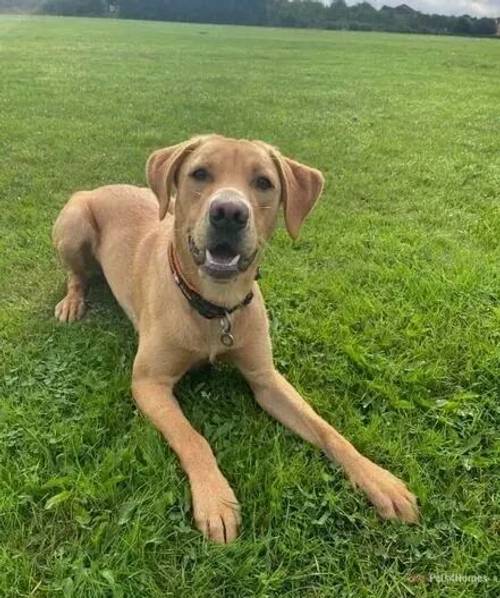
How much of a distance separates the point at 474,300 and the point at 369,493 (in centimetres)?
212

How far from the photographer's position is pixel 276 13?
64.1 m

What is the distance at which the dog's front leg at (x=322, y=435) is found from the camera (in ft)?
8.77

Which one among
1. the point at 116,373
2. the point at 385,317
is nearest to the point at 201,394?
the point at 116,373

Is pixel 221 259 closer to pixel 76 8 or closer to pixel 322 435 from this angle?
pixel 322 435

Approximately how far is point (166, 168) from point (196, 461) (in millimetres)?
1524

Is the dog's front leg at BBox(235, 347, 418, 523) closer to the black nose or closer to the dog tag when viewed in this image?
the dog tag

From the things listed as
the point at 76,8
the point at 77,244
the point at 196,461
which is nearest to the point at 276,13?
the point at 76,8

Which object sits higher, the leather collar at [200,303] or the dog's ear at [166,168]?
the dog's ear at [166,168]

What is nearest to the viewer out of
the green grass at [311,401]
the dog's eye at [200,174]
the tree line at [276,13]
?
the green grass at [311,401]

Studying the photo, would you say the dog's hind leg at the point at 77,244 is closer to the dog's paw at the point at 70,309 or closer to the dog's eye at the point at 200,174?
the dog's paw at the point at 70,309

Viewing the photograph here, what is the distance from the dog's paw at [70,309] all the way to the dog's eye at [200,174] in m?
1.50

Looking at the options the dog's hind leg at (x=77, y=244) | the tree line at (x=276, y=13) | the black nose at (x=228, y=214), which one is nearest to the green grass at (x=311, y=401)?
the dog's hind leg at (x=77, y=244)

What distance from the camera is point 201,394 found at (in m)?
3.36

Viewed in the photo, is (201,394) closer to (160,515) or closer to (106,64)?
(160,515)
